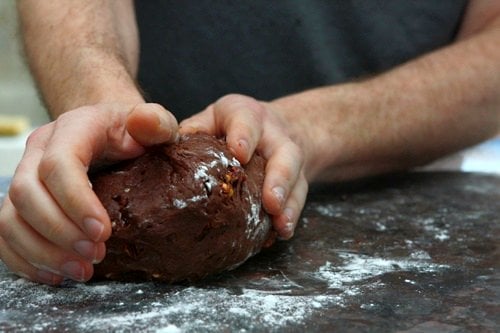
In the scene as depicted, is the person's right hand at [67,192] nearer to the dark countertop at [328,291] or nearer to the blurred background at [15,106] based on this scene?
the dark countertop at [328,291]

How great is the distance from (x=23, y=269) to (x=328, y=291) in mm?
429

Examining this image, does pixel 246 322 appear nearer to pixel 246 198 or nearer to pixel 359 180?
pixel 246 198

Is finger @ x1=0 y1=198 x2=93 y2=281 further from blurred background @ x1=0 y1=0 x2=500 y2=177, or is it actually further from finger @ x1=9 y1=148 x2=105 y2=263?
blurred background @ x1=0 y1=0 x2=500 y2=177

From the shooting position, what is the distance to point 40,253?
974 millimetres

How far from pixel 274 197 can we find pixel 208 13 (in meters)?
0.91

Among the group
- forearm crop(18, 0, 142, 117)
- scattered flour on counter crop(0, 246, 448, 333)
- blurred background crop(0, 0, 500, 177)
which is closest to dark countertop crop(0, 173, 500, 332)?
scattered flour on counter crop(0, 246, 448, 333)

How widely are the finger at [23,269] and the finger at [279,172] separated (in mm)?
338

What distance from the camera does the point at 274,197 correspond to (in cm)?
112

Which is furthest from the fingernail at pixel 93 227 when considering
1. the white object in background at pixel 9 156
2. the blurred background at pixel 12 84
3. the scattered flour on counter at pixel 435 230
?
the blurred background at pixel 12 84

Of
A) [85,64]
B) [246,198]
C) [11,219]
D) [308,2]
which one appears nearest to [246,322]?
[246,198]

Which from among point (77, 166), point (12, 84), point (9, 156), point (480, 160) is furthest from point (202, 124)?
point (12, 84)

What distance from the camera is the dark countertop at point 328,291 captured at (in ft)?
2.83

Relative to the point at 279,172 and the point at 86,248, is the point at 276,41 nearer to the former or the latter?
the point at 279,172

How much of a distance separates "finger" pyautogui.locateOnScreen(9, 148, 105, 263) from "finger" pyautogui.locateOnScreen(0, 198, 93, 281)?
0.02 metres
